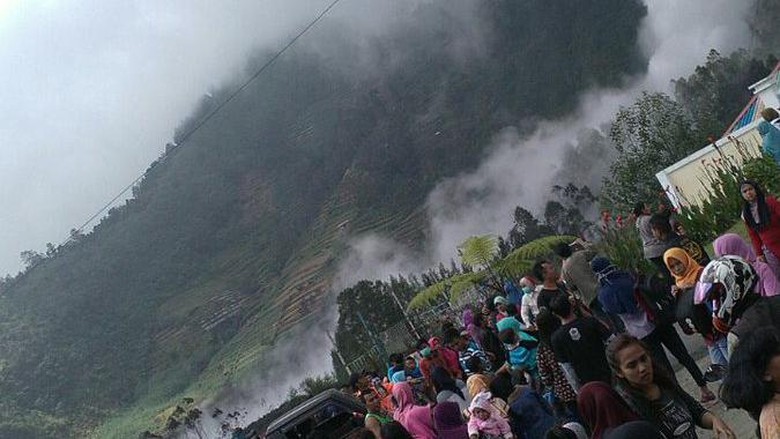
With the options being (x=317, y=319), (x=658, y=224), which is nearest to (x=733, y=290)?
(x=658, y=224)

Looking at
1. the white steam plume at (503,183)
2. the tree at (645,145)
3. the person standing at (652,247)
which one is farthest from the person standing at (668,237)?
the white steam plume at (503,183)

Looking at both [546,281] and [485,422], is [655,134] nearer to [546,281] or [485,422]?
[546,281]

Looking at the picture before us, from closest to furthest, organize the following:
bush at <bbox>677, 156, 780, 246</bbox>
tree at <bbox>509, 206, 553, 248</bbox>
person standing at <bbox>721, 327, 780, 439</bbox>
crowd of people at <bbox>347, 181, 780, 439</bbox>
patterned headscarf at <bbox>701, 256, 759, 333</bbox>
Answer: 1. person standing at <bbox>721, 327, 780, 439</bbox>
2. crowd of people at <bbox>347, 181, 780, 439</bbox>
3. patterned headscarf at <bbox>701, 256, 759, 333</bbox>
4. bush at <bbox>677, 156, 780, 246</bbox>
5. tree at <bbox>509, 206, 553, 248</bbox>

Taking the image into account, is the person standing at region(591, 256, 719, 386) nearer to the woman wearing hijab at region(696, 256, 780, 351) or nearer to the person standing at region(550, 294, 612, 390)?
the person standing at region(550, 294, 612, 390)

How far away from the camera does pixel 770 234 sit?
5.62m

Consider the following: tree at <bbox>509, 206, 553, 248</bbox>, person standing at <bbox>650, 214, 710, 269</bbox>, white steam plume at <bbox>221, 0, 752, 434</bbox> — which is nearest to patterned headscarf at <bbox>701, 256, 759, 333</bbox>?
person standing at <bbox>650, 214, 710, 269</bbox>

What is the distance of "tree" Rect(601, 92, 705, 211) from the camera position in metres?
28.9

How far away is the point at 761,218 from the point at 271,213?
4063 inches

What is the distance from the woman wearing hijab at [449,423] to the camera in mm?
5488

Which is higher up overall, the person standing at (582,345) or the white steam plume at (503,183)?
the white steam plume at (503,183)

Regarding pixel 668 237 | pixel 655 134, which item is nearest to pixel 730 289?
pixel 668 237

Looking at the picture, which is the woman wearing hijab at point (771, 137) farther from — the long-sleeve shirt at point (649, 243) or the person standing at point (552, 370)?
the person standing at point (552, 370)

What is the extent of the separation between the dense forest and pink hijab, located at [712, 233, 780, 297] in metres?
65.8

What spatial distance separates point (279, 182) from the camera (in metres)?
114
